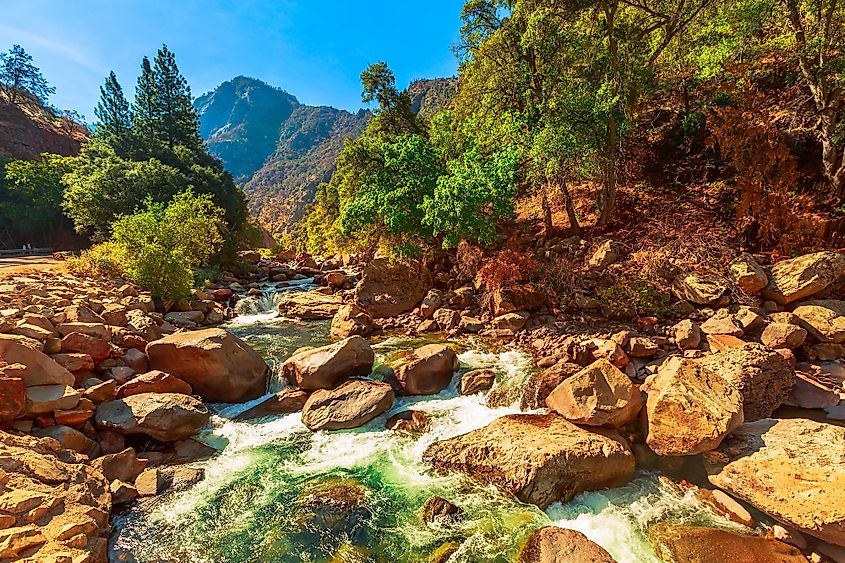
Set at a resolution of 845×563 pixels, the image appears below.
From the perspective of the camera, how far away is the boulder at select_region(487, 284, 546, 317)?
14.2 metres

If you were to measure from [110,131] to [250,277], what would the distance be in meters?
28.8

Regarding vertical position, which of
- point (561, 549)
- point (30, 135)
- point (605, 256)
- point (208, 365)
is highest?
point (30, 135)

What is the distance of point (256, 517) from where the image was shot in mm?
6734

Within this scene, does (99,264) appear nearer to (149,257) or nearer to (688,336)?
(149,257)

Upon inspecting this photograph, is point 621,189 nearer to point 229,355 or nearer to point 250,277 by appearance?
point 229,355

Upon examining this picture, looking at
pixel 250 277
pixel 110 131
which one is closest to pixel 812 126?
pixel 250 277

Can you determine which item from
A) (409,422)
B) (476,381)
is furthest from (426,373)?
(409,422)

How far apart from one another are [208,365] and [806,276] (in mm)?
16106

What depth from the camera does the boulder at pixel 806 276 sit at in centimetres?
1058

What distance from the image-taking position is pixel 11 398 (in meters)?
7.10

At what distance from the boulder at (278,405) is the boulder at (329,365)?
1.13ft

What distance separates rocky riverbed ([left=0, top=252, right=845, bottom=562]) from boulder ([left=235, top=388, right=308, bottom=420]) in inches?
2.8

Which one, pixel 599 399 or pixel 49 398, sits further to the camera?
pixel 599 399

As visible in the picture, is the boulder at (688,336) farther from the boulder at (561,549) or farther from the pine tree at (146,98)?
the pine tree at (146,98)
